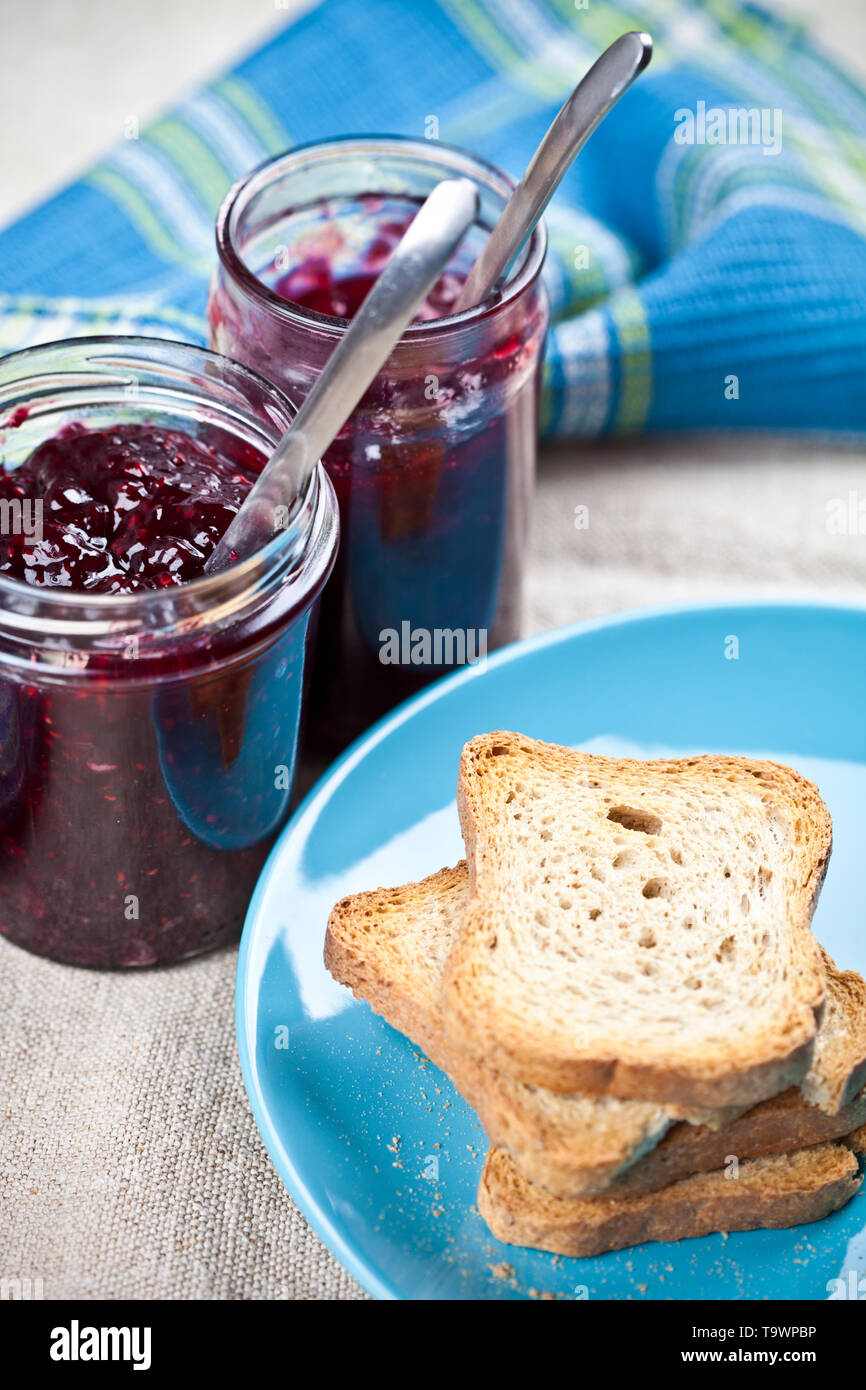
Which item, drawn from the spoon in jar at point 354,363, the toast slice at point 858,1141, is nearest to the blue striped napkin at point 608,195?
the spoon in jar at point 354,363

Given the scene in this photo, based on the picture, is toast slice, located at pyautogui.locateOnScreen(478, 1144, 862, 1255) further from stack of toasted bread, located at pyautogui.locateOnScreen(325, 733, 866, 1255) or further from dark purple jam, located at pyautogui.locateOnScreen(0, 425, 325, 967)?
dark purple jam, located at pyautogui.locateOnScreen(0, 425, 325, 967)

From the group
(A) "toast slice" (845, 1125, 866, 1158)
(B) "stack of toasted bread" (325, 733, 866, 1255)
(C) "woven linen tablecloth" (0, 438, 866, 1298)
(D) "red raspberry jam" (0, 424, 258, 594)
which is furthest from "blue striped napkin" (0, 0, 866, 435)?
(A) "toast slice" (845, 1125, 866, 1158)

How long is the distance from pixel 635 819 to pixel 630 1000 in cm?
42

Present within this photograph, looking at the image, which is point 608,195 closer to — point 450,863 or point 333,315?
point 333,315

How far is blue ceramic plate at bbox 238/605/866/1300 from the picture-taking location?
6.48ft

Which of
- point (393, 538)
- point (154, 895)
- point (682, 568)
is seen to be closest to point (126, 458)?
point (393, 538)

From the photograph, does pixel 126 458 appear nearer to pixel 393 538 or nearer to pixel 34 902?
pixel 393 538

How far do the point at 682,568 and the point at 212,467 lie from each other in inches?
53.5

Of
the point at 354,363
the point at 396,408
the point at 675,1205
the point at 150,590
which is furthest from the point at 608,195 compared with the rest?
the point at 675,1205

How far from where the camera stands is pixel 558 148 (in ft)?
6.97

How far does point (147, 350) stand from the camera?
7.74 feet

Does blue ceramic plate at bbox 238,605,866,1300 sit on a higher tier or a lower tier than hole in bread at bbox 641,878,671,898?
lower

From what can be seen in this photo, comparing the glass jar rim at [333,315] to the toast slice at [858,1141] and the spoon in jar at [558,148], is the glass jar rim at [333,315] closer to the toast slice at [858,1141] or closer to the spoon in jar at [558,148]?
the spoon in jar at [558,148]

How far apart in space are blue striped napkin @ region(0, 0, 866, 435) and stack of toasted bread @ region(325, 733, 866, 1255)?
1319 mm
